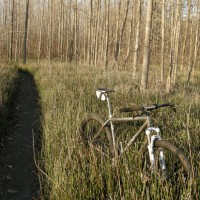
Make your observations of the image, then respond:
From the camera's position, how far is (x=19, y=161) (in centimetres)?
478

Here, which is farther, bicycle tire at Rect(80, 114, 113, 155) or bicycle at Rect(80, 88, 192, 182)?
bicycle tire at Rect(80, 114, 113, 155)

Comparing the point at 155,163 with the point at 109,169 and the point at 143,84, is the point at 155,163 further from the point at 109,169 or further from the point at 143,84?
the point at 143,84

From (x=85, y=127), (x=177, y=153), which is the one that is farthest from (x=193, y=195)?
(x=85, y=127)

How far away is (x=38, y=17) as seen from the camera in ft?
139

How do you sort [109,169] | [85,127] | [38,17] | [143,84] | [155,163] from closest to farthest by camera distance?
1. [155,163]
2. [109,169]
3. [85,127]
4. [143,84]
5. [38,17]

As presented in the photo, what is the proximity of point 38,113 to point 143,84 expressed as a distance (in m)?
3.30

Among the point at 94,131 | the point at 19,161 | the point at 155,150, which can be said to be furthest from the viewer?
the point at 19,161

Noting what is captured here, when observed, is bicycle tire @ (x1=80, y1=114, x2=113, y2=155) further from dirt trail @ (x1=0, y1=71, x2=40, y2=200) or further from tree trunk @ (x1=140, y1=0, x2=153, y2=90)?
tree trunk @ (x1=140, y1=0, x2=153, y2=90)

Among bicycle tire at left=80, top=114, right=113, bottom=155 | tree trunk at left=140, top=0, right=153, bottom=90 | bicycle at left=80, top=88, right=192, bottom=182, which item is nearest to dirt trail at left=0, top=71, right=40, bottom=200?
bicycle tire at left=80, top=114, right=113, bottom=155

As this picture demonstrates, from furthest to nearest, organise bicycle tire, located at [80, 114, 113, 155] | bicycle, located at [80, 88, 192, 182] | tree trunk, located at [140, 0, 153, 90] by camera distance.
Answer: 1. tree trunk, located at [140, 0, 153, 90]
2. bicycle tire, located at [80, 114, 113, 155]
3. bicycle, located at [80, 88, 192, 182]

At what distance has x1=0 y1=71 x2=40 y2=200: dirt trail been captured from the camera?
151 inches

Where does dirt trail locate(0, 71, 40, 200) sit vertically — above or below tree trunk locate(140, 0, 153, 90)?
below

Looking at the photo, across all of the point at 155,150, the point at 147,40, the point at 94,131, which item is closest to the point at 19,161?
the point at 94,131

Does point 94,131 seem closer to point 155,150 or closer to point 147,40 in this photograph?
point 155,150
